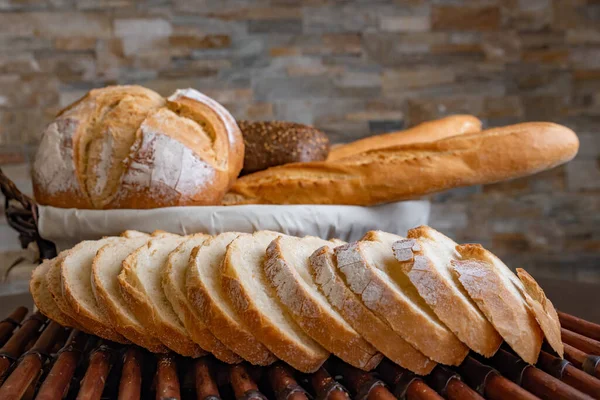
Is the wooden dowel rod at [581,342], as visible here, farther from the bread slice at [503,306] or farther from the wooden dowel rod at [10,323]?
the wooden dowel rod at [10,323]

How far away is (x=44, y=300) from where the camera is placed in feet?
4.88

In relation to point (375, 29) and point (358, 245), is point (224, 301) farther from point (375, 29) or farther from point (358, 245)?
point (375, 29)

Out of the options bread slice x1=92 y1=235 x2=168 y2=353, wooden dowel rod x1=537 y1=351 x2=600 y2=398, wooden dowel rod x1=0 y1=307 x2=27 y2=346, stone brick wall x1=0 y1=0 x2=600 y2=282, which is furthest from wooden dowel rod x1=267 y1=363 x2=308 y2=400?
stone brick wall x1=0 y1=0 x2=600 y2=282

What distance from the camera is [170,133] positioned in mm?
1991

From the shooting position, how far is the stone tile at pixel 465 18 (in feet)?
13.4

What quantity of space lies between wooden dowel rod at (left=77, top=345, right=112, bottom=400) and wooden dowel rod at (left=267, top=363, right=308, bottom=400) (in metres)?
0.32

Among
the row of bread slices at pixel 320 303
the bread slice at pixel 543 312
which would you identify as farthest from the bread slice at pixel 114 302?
the bread slice at pixel 543 312

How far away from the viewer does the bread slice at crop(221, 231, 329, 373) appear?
3.91 ft

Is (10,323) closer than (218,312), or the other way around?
(218,312)

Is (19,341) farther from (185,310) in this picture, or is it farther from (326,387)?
(326,387)

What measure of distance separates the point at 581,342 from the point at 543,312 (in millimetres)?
153

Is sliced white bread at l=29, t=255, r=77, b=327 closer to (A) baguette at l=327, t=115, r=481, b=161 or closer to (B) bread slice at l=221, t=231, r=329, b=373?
(B) bread slice at l=221, t=231, r=329, b=373

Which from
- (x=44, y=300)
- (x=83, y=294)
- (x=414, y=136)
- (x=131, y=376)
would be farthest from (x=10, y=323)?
(x=414, y=136)

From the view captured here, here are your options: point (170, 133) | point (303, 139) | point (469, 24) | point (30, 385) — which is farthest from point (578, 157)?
point (30, 385)
